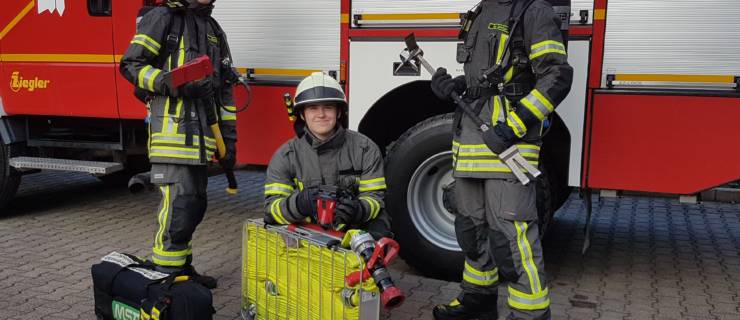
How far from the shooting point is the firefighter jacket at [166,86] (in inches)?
145

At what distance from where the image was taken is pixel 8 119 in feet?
18.0

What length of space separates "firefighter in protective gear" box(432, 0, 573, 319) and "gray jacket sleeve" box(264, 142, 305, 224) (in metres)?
0.80

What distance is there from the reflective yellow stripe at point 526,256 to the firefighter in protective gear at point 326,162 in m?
→ 0.60

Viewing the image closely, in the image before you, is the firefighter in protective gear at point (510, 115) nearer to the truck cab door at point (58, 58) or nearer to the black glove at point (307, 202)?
the black glove at point (307, 202)

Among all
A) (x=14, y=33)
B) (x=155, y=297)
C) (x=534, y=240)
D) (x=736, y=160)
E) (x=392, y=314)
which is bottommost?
(x=392, y=314)

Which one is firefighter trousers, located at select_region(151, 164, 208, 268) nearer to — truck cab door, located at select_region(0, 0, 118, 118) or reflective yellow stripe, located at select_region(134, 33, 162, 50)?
reflective yellow stripe, located at select_region(134, 33, 162, 50)

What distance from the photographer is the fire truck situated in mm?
3588

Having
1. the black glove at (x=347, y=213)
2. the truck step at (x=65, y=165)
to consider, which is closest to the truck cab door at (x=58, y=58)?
the truck step at (x=65, y=165)

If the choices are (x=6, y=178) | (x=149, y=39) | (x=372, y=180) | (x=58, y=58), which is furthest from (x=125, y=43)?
(x=372, y=180)

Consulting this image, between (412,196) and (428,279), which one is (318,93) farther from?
(428,279)

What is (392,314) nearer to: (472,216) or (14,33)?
(472,216)

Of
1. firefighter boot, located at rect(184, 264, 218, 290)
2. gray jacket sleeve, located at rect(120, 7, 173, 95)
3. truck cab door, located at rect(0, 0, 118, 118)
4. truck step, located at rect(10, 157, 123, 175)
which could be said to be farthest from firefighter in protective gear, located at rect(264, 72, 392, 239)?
truck step, located at rect(10, 157, 123, 175)

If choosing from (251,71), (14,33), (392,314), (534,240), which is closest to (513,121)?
(534,240)

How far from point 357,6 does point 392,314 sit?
72.9 inches
